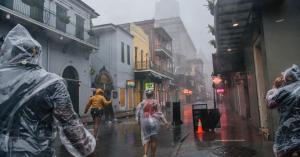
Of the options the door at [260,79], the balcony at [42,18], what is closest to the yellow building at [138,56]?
the balcony at [42,18]

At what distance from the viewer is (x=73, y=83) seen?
18344mm

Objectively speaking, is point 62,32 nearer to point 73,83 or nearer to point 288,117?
point 73,83

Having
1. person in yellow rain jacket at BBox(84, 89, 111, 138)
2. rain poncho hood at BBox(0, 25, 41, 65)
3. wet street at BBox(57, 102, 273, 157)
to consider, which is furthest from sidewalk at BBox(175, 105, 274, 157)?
rain poncho hood at BBox(0, 25, 41, 65)

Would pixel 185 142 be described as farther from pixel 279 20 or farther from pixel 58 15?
pixel 58 15

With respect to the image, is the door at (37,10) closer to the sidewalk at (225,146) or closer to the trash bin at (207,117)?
the trash bin at (207,117)

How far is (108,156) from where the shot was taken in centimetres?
644

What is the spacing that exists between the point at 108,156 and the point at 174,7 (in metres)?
94.1

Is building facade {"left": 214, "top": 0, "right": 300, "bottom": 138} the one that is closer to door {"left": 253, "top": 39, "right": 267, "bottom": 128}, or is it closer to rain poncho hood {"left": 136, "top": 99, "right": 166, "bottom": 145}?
door {"left": 253, "top": 39, "right": 267, "bottom": 128}

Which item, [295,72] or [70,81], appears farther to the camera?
[70,81]

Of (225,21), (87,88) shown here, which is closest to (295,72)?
(225,21)

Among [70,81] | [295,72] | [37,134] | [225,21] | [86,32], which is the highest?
[86,32]

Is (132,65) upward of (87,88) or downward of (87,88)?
upward

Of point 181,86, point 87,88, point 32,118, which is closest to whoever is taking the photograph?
point 32,118

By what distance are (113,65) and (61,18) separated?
8.80 meters
